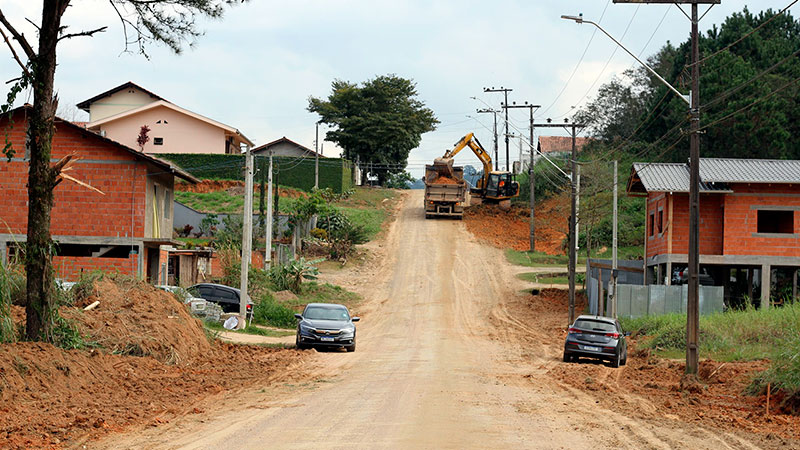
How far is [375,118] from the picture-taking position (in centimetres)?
8175

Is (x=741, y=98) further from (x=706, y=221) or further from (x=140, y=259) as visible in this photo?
(x=140, y=259)

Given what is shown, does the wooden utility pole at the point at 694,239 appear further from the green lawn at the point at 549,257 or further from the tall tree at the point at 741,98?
the green lawn at the point at 549,257

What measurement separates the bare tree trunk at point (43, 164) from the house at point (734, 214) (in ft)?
90.7

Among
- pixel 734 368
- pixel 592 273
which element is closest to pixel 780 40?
pixel 592 273

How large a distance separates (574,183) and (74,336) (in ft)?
85.4

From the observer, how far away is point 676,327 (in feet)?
95.3

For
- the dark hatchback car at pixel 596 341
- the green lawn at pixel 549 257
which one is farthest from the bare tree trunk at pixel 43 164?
the green lawn at pixel 549 257

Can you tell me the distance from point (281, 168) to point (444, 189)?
16475 mm


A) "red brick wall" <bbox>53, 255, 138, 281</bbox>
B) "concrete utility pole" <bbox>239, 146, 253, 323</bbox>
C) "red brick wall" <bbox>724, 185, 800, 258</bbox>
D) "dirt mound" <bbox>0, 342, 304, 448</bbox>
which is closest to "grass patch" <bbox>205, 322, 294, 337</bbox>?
"concrete utility pole" <bbox>239, 146, 253, 323</bbox>

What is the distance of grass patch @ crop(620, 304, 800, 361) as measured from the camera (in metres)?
24.6

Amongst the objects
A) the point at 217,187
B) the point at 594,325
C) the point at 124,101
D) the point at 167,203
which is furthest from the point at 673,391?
the point at 124,101

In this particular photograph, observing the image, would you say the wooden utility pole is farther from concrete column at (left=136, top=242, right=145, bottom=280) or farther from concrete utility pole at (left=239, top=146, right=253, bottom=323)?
concrete column at (left=136, top=242, right=145, bottom=280)

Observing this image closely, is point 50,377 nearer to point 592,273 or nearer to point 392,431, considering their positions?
point 392,431

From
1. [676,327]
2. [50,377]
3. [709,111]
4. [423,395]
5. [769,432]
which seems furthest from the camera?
[709,111]
